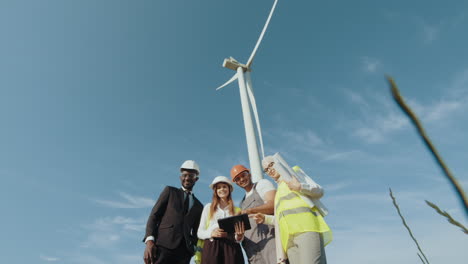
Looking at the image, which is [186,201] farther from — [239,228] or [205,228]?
[239,228]

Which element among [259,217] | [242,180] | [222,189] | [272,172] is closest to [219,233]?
[259,217]

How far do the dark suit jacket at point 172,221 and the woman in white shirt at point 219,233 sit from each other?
1.64ft

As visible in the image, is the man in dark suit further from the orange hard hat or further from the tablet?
the tablet

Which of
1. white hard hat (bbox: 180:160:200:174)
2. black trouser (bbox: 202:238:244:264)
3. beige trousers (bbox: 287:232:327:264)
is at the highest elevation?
white hard hat (bbox: 180:160:200:174)

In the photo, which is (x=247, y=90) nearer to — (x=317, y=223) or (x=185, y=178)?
(x=185, y=178)

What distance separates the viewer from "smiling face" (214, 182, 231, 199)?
6.26m

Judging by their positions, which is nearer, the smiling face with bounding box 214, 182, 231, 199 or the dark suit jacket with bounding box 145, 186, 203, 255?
the dark suit jacket with bounding box 145, 186, 203, 255

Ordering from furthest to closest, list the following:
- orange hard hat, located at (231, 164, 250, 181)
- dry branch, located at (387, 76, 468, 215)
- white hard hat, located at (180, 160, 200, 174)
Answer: white hard hat, located at (180, 160, 200, 174) → orange hard hat, located at (231, 164, 250, 181) → dry branch, located at (387, 76, 468, 215)

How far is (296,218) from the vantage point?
4887 mm

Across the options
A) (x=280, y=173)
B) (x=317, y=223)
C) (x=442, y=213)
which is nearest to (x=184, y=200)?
(x=280, y=173)

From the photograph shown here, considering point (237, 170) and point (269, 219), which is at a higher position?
point (237, 170)

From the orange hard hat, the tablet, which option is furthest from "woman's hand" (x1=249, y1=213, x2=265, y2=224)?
the orange hard hat

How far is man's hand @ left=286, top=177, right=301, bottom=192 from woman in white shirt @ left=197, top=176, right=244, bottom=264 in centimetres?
112

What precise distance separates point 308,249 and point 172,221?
2.97 metres
